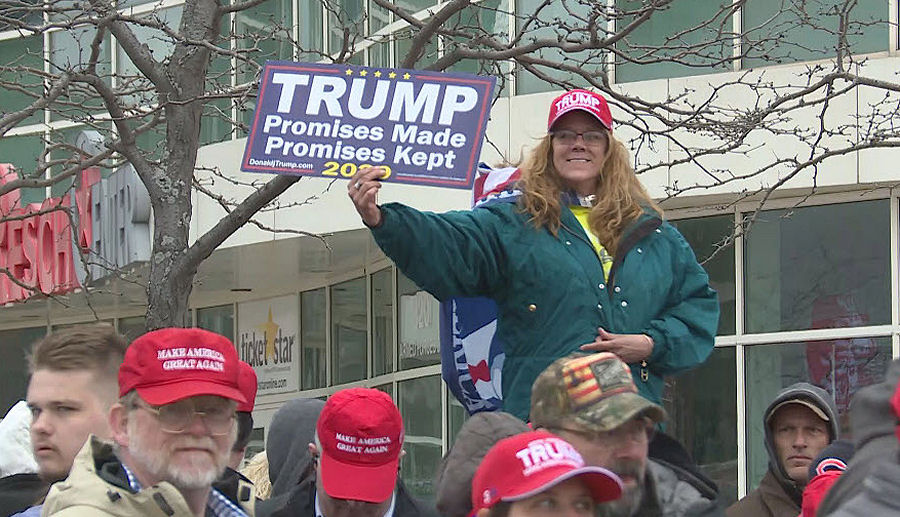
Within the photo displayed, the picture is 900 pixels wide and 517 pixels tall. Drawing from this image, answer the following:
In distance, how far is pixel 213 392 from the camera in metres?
4.20

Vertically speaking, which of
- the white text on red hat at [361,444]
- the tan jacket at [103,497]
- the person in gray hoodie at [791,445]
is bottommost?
the person in gray hoodie at [791,445]

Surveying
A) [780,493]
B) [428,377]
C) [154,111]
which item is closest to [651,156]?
[428,377]

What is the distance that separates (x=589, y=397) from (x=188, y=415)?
3.14 feet

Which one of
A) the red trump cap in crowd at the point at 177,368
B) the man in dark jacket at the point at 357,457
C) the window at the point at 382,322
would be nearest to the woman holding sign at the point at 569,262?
the man in dark jacket at the point at 357,457

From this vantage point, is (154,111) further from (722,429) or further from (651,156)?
(722,429)

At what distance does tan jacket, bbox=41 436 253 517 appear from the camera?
395cm

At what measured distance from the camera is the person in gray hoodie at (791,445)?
6.48 metres

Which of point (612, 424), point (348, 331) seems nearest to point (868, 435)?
point (612, 424)

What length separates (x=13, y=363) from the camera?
914 inches

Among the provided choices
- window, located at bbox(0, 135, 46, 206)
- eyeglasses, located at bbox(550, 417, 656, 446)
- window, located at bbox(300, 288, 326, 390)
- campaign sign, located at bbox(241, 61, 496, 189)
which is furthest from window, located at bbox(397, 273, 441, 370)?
eyeglasses, located at bbox(550, 417, 656, 446)

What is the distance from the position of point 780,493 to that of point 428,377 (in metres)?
10.4

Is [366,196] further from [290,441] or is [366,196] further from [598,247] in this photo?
[290,441]

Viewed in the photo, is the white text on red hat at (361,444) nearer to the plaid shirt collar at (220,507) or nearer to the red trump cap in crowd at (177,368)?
the plaid shirt collar at (220,507)

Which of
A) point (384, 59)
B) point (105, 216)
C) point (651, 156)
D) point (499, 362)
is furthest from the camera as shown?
point (105, 216)
